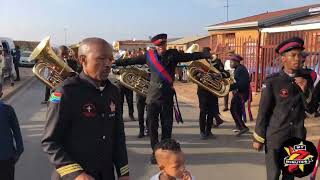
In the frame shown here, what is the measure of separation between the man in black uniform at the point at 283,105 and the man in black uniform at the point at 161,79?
242 cm

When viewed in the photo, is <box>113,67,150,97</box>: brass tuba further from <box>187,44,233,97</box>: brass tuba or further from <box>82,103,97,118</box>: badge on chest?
<box>82,103,97,118</box>: badge on chest

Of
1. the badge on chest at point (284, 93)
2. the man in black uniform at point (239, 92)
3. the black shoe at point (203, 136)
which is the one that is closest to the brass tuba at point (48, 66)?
the black shoe at point (203, 136)

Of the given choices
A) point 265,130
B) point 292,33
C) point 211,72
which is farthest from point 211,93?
point 292,33

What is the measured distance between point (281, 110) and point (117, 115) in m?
1.84

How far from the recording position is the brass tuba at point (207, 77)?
29.0 feet

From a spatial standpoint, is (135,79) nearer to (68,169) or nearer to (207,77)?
(207,77)

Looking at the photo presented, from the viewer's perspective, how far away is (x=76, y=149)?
294cm

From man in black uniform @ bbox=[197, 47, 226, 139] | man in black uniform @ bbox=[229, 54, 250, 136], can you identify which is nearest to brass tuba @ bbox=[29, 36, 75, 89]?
Answer: man in black uniform @ bbox=[197, 47, 226, 139]

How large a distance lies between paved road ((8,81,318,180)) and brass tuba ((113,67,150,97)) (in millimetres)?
928

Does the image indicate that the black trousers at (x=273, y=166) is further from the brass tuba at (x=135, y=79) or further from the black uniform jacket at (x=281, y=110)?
the brass tuba at (x=135, y=79)

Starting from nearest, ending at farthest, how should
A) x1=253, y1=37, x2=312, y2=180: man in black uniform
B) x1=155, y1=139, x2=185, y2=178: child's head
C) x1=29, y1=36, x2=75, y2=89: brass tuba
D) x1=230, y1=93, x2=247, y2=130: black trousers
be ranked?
x1=155, y1=139, x2=185, y2=178: child's head → x1=253, y1=37, x2=312, y2=180: man in black uniform → x1=29, y1=36, x2=75, y2=89: brass tuba → x1=230, y1=93, x2=247, y2=130: black trousers

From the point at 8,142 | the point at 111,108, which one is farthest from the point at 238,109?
the point at 111,108

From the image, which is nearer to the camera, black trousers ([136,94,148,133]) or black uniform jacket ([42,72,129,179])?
black uniform jacket ([42,72,129,179])

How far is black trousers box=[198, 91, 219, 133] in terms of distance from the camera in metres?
8.83
